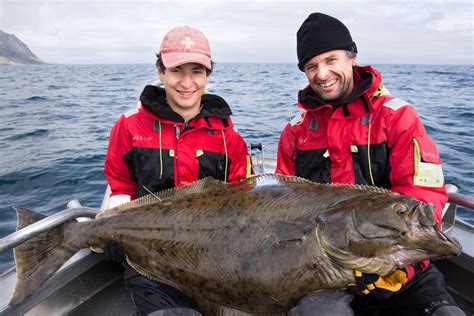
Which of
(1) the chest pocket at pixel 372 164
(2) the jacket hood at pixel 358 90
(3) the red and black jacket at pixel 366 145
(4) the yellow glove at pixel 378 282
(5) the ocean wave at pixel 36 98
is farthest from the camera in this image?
(5) the ocean wave at pixel 36 98

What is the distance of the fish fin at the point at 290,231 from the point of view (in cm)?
247

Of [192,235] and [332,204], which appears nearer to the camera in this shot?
[332,204]

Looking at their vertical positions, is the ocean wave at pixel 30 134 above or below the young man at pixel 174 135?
below

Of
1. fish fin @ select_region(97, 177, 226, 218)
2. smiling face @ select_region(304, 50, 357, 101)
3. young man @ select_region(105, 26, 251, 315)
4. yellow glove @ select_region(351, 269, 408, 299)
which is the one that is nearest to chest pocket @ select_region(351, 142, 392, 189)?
smiling face @ select_region(304, 50, 357, 101)

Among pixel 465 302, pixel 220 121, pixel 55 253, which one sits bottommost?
pixel 465 302

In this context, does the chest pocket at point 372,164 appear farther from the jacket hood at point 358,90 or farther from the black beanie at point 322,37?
the black beanie at point 322,37

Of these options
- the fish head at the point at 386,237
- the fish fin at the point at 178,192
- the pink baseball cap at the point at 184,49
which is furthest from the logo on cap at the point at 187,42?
the fish head at the point at 386,237

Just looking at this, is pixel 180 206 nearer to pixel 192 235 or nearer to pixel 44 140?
pixel 192 235

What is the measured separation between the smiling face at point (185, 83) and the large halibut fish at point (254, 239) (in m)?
1.28

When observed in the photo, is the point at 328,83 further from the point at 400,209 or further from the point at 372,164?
the point at 400,209

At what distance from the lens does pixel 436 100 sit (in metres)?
20.7

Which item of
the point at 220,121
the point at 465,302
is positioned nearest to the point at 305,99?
the point at 220,121

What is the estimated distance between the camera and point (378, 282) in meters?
2.49

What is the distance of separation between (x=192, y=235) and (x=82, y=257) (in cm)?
154
